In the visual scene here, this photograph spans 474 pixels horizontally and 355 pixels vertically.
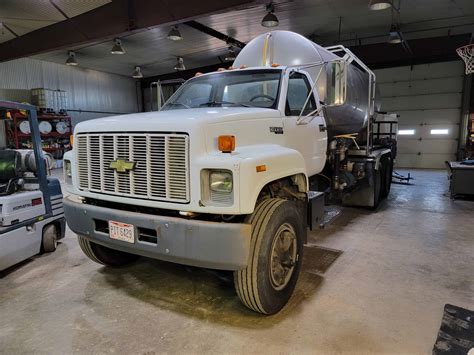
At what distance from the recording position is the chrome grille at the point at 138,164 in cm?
238

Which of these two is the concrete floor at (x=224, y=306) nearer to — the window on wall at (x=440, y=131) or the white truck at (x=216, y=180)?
the white truck at (x=216, y=180)

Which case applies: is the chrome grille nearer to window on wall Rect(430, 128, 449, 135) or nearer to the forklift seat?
the forklift seat

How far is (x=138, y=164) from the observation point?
255cm

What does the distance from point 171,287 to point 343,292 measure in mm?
1702

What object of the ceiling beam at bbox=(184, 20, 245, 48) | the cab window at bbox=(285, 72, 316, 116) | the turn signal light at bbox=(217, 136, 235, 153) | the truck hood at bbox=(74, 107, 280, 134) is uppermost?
the ceiling beam at bbox=(184, 20, 245, 48)

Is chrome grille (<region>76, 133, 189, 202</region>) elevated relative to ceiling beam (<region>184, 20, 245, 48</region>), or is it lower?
lower

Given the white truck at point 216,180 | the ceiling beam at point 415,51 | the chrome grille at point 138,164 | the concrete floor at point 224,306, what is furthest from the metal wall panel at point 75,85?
the chrome grille at point 138,164

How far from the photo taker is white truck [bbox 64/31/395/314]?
2309mm

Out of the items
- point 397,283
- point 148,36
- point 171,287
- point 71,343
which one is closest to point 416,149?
point 148,36

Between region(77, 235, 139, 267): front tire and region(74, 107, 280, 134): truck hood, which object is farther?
region(77, 235, 139, 267): front tire

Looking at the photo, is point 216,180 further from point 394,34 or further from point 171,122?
point 394,34

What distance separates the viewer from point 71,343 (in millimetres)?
2445

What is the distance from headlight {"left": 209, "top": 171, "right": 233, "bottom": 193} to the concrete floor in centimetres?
115

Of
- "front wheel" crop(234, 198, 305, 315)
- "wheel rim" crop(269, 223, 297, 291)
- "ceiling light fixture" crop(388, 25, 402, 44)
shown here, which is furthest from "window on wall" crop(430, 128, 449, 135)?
"wheel rim" crop(269, 223, 297, 291)
